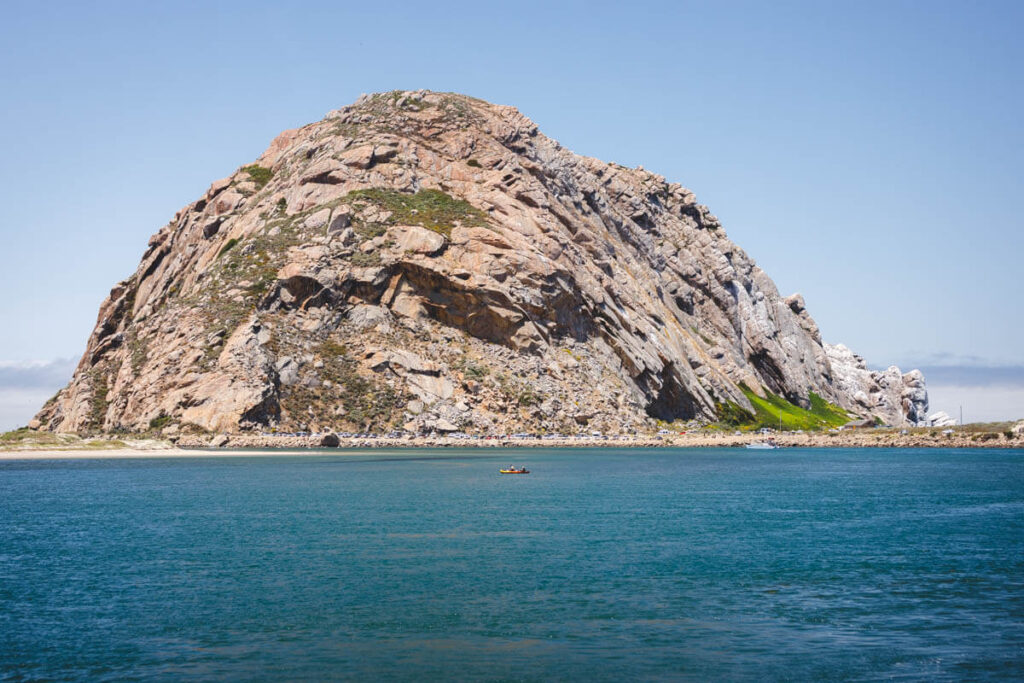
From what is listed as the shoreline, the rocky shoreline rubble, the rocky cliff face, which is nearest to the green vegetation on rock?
the rocky cliff face

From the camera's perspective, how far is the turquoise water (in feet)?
92.0

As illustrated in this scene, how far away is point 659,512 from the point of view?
66.4 m

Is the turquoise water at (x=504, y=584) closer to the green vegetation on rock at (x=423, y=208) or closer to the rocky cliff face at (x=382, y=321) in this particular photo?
the rocky cliff face at (x=382, y=321)

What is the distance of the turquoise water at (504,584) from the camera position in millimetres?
28047

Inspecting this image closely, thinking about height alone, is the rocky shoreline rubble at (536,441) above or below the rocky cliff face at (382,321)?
below

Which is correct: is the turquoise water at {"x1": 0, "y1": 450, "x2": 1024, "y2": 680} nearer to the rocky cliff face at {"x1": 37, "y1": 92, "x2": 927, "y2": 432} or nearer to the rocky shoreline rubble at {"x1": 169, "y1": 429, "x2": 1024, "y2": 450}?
the rocky shoreline rubble at {"x1": 169, "y1": 429, "x2": 1024, "y2": 450}

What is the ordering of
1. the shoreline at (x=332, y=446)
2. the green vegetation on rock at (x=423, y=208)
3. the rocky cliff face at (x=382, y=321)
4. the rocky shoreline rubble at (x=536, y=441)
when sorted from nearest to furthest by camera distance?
the shoreline at (x=332, y=446) → the rocky shoreline rubble at (x=536, y=441) → the rocky cliff face at (x=382, y=321) → the green vegetation on rock at (x=423, y=208)

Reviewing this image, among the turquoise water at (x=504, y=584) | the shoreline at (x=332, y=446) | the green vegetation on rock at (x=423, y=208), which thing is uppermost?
the green vegetation on rock at (x=423, y=208)

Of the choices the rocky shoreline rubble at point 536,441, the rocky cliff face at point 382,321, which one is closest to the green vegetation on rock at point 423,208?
the rocky cliff face at point 382,321

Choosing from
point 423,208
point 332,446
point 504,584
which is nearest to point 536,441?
point 332,446

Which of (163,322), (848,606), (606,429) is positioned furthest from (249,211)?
(848,606)

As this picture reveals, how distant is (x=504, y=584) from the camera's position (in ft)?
131

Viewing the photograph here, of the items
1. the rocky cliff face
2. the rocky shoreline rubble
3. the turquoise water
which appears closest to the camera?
the turquoise water

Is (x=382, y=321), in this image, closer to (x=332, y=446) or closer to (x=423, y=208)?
(x=332, y=446)
